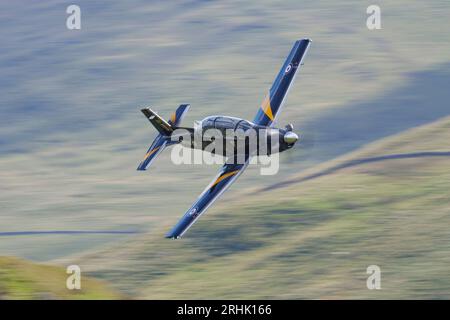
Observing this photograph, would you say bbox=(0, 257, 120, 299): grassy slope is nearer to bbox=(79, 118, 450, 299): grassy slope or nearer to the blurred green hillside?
bbox=(79, 118, 450, 299): grassy slope

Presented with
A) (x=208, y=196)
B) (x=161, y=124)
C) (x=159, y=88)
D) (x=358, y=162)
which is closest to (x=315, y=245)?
(x=161, y=124)

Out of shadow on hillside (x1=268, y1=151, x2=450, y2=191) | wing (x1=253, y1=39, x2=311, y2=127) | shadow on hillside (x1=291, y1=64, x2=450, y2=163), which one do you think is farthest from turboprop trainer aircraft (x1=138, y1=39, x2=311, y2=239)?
shadow on hillside (x1=291, y1=64, x2=450, y2=163)

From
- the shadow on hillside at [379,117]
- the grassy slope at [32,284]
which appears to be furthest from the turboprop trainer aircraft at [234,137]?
the shadow on hillside at [379,117]

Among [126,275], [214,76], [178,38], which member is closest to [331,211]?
[126,275]

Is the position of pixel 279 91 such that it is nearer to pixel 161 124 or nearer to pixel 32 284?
pixel 161 124

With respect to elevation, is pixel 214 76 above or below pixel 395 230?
above

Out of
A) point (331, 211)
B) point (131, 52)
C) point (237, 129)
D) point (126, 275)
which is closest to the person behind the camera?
point (237, 129)
